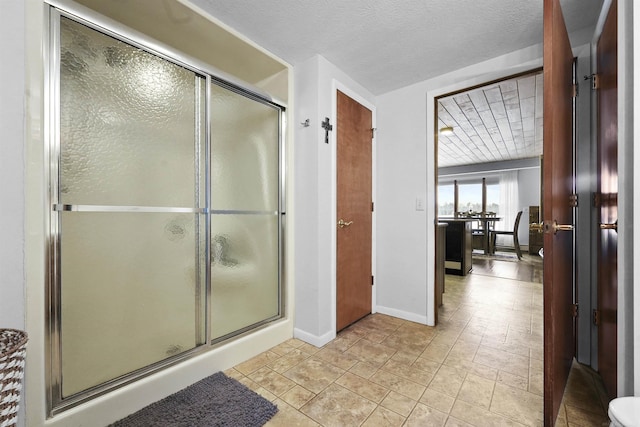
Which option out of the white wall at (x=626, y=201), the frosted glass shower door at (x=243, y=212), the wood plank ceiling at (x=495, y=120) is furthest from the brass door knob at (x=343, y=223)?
the white wall at (x=626, y=201)

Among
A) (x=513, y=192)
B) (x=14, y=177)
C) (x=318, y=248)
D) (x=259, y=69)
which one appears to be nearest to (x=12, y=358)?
(x=14, y=177)

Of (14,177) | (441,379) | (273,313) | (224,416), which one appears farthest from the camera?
(273,313)

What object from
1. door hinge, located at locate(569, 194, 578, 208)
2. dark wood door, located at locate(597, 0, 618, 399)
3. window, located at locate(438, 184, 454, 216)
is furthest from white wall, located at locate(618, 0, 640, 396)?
window, located at locate(438, 184, 454, 216)

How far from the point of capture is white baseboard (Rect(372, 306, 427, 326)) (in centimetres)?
243

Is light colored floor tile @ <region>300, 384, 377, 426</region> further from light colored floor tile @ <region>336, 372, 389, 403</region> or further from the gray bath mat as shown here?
the gray bath mat

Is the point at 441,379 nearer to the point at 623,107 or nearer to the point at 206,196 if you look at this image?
the point at 623,107

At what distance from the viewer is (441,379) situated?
1603 mm

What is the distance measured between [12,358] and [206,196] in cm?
105

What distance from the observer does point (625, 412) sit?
79 centimetres

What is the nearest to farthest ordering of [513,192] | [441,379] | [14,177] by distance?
1. [14,177]
2. [441,379]
3. [513,192]

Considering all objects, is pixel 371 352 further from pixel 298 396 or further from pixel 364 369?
pixel 298 396

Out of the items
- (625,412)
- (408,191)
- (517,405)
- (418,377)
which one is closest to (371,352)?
(418,377)

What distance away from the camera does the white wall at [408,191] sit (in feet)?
7.82

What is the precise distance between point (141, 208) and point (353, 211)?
5.32 feet
